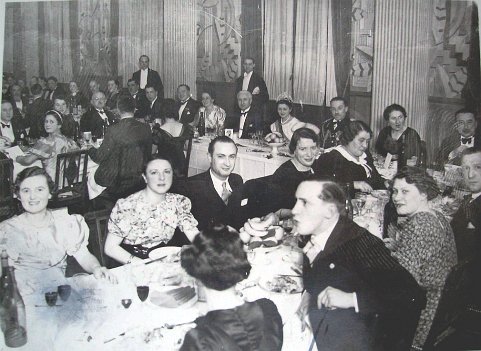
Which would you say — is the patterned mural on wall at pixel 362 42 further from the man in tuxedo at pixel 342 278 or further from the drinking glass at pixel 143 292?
the drinking glass at pixel 143 292

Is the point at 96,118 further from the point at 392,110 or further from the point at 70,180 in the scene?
the point at 392,110

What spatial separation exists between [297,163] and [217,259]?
53 cm

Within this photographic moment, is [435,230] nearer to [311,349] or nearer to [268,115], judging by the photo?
[311,349]

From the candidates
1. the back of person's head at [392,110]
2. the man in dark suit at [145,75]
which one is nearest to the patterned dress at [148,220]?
the man in dark suit at [145,75]

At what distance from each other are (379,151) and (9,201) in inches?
59.4

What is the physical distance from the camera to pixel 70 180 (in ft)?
6.26

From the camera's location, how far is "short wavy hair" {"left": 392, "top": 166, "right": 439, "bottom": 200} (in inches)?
83.7

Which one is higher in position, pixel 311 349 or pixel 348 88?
pixel 348 88

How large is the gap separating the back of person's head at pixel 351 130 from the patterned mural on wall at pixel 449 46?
336 mm

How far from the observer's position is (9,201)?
6.26 ft

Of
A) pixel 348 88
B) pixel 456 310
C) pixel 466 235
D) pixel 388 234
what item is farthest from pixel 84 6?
pixel 456 310

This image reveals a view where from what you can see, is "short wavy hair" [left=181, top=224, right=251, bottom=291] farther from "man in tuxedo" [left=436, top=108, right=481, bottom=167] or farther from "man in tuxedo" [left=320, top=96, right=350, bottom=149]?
"man in tuxedo" [left=436, top=108, right=481, bottom=167]

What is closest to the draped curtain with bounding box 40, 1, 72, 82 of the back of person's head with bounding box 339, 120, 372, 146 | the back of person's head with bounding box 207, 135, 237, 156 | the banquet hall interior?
the banquet hall interior

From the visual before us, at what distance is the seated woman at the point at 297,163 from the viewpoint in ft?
6.70
